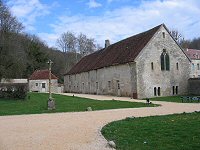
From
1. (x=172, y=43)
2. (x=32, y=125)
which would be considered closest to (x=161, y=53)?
(x=172, y=43)

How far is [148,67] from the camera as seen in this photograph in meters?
36.7

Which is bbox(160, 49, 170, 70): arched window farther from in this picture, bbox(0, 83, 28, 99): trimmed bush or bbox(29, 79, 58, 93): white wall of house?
bbox(29, 79, 58, 93): white wall of house

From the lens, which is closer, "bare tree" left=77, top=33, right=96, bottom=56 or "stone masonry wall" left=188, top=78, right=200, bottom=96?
"stone masonry wall" left=188, top=78, right=200, bottom=96

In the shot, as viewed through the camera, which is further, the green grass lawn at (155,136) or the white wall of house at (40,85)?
the white wall of house at (40,85)

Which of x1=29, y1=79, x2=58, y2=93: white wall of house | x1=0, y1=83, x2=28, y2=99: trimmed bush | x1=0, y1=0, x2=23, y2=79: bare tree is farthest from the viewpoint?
x1=29, y1=79, x2=58, y2=93: white wall of house

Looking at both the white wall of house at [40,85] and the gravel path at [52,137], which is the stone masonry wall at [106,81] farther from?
the gravel path at [52,137]

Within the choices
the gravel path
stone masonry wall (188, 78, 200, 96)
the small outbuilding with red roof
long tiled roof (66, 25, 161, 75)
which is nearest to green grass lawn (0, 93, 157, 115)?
the gravel path

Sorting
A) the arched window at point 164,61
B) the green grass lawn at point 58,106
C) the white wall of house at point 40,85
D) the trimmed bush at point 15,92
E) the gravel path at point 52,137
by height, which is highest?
the arched window at point 164,61

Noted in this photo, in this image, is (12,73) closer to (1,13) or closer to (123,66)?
(1,13)

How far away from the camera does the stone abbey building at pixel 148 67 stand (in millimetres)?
36156

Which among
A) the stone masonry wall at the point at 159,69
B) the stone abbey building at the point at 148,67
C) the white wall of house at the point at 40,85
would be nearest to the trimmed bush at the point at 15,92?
the stone abbey building at the point at 148,67

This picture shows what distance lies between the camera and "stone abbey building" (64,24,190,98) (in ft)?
119

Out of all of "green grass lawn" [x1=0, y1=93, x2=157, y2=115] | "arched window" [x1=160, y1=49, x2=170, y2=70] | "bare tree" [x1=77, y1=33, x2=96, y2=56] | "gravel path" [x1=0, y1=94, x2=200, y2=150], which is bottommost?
"gravel path" [x1=0, y1=94, x2=200, y2=150]

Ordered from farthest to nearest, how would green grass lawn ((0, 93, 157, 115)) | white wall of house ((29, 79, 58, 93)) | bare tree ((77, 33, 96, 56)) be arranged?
1. bare tree ((77, 33, 96, 56))
2. white wall of house ((29, 79, 58, 93))
3. green grass lawn ((0, 93, 157, 115))
